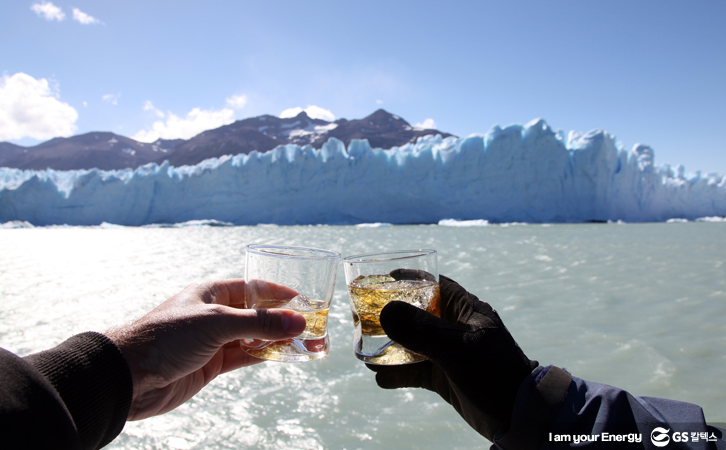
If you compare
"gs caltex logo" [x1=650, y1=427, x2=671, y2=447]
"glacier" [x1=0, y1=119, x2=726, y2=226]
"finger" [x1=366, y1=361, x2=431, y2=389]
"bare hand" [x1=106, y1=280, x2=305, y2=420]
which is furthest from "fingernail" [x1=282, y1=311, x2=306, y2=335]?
"glacier" [x1=0, y1=119, x2=726, y2=226]

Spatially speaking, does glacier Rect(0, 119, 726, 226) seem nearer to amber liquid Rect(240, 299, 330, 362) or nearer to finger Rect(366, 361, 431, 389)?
finger Rect(366, 361, 431, 389)

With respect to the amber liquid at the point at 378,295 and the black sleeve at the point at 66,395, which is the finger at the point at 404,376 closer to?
the amber liquid at the point at 378,295

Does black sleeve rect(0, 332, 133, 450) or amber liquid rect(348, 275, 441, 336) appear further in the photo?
amber liquid rect(348, 275, 441, 336)

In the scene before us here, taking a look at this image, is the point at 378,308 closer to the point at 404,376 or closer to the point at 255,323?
the point at 255,323

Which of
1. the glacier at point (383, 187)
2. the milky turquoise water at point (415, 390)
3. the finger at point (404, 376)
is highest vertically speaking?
the glacier at point (383, 187)

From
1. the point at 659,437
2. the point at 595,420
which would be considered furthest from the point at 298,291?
the point at 659,437

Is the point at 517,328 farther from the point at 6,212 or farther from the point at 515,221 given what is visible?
the point at 6,212

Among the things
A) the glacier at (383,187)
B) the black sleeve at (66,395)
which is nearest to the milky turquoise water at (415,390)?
the black sleeve at (66,395)
